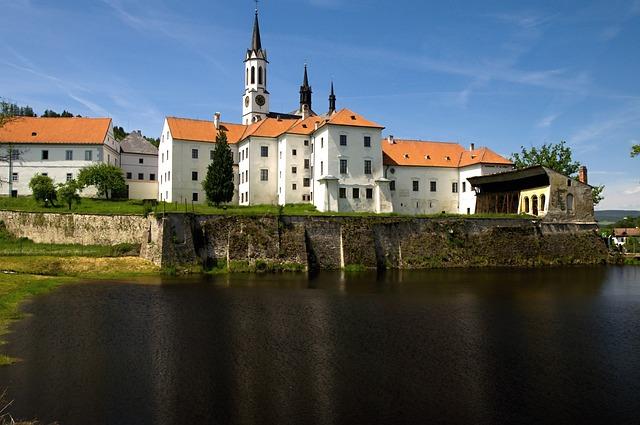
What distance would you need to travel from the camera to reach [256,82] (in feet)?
236

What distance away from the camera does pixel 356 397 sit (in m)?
13.0

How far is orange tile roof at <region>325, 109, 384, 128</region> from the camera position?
52219mm

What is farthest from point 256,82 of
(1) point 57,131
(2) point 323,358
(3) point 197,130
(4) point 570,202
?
(2) point 323,358

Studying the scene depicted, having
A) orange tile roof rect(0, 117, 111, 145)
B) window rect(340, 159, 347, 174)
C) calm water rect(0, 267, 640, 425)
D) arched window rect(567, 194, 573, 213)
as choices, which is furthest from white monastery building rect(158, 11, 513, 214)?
calm water rect(0, 267, 640, 425)

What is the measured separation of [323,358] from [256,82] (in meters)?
60.5

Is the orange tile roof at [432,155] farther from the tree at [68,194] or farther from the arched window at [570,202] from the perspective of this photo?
the tree at [68,194]

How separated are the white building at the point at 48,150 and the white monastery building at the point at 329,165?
743cm

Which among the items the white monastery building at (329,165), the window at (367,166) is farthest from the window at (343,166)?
the window at (367,166)

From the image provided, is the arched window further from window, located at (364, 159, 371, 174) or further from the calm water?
the calm water

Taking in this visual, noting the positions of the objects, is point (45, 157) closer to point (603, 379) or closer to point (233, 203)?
point (233, 203)

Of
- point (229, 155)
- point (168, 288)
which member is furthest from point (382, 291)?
point (229, 155)

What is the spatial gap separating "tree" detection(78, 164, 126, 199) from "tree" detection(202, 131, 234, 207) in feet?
34.9

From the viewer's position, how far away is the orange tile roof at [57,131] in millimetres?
57469

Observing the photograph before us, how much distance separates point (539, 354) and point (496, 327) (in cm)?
381
